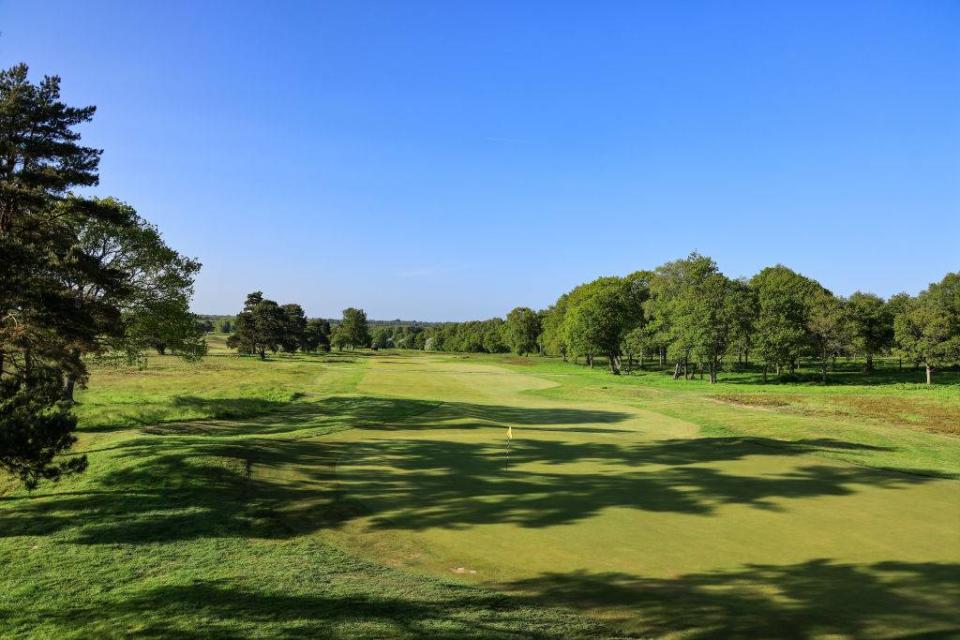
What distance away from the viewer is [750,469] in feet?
63.0

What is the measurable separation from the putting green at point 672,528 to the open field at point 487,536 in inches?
2.4

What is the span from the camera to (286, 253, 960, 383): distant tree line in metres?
65.2

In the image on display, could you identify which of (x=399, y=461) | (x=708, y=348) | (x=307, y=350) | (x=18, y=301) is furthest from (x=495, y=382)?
(x=307, y=350)

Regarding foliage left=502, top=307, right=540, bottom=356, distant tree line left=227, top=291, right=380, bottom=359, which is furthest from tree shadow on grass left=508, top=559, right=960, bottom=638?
foliage left=502, top=307, right=540, bottom=356

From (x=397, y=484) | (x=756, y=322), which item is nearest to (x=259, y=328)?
(x=756, y=322)

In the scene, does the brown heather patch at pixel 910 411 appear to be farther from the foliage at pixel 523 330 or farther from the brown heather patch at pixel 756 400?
the foliage at pixel 523 330

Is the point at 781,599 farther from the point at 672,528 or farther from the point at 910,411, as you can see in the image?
the point at 910,411

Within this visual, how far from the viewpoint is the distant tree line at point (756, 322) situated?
6519cm

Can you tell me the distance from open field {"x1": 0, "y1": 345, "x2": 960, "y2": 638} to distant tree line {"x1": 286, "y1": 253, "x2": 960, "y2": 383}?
131ft

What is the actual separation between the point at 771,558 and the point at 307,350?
12974cm

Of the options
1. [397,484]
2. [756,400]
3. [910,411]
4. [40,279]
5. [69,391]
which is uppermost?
[40,279]

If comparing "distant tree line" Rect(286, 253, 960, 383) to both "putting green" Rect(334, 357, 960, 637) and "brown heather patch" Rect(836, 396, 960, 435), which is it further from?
"putting green" Rect(334, 357, 960, 637)

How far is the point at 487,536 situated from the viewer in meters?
12.2

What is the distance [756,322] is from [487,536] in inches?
2572
